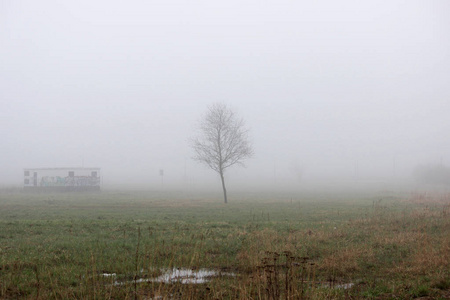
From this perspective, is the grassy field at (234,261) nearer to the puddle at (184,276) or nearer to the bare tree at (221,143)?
the puddle at (184,276)

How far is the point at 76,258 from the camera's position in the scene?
10.7 m

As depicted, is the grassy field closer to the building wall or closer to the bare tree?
the bare tree

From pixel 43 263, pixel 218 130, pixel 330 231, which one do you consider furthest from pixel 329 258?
pixel 218 130

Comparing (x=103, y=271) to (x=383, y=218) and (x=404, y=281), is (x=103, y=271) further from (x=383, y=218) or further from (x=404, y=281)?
(x=383, y=218)

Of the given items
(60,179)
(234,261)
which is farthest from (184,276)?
(60,179)

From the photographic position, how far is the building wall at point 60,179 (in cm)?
6612

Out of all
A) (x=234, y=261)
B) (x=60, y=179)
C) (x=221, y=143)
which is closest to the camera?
(x=234, y=261)

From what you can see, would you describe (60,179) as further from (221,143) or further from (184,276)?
(184,276)

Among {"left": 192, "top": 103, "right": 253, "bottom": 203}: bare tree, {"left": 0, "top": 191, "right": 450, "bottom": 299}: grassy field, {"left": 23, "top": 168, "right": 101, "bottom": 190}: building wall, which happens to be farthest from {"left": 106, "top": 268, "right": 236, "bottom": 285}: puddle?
{"left": 23, "top": 168, "right": 101, "bottom": 190}: building wall

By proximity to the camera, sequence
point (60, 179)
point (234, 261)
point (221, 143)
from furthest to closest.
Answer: point (60, 179) → point (221, 143) → point (234, 261)

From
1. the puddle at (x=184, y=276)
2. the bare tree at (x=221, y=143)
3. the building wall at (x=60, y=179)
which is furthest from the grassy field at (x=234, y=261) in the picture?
the building wall at (x=60, y=179)

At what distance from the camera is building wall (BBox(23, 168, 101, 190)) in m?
66.1

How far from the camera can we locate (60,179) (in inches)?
2628

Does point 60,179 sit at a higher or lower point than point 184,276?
higher
